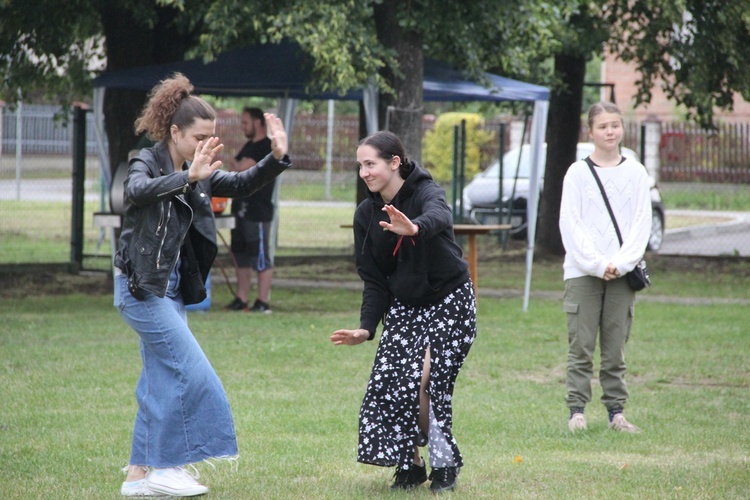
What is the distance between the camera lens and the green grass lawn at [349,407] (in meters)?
5.15

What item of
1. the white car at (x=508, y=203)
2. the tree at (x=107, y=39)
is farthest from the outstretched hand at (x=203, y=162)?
the white car at (x=508, y=203)

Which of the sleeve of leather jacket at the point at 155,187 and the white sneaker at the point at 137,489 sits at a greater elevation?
the sleeve of leather jacket at the point at 155,187

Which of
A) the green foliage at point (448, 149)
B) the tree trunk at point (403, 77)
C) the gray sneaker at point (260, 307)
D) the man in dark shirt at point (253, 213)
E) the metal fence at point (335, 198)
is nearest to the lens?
the man in dark shirt at point (253, 213)

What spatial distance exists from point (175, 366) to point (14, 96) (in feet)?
38.6

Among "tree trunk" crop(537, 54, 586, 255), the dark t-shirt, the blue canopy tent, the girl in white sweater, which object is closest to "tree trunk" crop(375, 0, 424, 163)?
the blue canopy tent

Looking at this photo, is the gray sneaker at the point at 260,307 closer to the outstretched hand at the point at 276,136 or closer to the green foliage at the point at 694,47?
the green foliage at the point at 694,47

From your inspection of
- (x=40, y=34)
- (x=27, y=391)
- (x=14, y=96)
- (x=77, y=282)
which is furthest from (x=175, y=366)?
(x=14, y=96)

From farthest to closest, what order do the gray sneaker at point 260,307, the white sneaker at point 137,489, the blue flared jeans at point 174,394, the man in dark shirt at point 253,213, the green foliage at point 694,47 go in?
the green foliage at point 694,47 < the gray sneaker at point 260,307 < the man in dark shirt at point 253,213 < the white sneaker at point 137,489 < the blue flared jeans at point 174,394

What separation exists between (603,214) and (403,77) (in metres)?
5.67

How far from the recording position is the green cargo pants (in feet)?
20.6

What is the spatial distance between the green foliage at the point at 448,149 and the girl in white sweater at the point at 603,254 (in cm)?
2005

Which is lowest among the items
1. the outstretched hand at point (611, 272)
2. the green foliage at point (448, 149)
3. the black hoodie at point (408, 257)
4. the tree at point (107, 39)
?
the outstretched hand at point (611, 272)

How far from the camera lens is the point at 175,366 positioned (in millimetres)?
4625

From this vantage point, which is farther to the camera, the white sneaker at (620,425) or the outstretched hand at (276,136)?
the white sneaker at (620,425)
